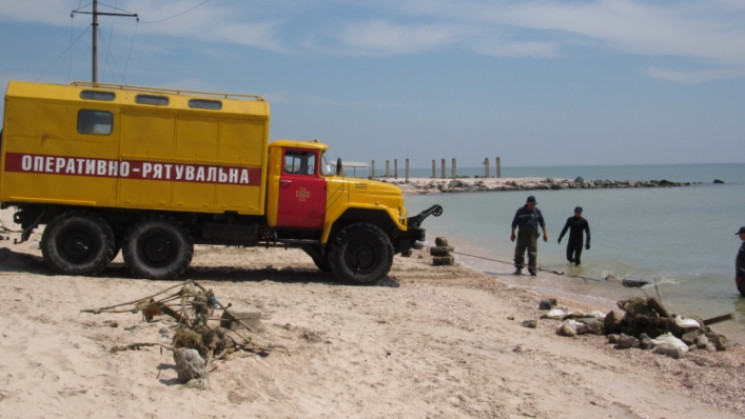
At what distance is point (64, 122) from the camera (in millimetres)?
11273

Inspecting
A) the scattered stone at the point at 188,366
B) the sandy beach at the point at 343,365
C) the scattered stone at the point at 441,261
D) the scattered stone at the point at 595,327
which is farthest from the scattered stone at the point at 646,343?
the scattered stone at the point at 441,261

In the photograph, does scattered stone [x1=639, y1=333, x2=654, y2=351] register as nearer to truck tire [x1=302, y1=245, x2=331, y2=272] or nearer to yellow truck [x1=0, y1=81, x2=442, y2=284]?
yellow truck [x1=0, y1=81, x2=442, y2=284]

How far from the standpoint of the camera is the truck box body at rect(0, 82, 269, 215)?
11.2 metres

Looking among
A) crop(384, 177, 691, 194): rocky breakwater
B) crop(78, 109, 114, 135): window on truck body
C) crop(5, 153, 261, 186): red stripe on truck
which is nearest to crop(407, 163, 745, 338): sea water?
crop(5, 153, 261, 186): red stripe on truck

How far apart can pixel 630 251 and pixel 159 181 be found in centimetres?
1591

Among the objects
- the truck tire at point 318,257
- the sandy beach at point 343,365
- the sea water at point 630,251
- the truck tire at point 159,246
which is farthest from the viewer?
Result: the sea water at point 630,251

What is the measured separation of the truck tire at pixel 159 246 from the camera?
11594 mm

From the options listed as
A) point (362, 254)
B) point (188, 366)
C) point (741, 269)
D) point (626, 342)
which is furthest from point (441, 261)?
point (188, 366)

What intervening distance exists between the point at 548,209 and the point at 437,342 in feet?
121

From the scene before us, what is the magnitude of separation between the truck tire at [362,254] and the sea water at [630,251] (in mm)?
3571

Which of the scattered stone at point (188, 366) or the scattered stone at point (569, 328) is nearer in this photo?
the scattered stone at point (188, 366)

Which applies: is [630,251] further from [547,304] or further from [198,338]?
[198,338]

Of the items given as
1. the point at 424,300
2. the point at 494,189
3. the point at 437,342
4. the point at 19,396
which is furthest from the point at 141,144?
the point at 494,189

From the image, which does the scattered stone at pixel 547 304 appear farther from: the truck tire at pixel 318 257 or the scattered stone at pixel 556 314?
the truck tire at pixel 318 257
